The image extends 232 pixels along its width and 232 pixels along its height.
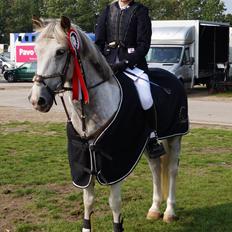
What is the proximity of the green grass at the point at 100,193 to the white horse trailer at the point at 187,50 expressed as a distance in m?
11.7

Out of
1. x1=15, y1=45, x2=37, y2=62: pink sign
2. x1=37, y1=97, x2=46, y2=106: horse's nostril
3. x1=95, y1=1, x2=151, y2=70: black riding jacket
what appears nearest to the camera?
x1=37, y1=97, x2=46, y2=106: horse's nostril

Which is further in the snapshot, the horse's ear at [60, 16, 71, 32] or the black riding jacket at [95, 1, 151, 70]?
the black riding jacket at [95, 1, 151, 70]

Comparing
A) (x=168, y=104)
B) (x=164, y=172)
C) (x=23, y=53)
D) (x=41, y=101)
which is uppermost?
(x=41, y=101)

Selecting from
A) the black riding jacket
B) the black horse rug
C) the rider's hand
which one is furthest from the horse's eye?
the black riding jacket

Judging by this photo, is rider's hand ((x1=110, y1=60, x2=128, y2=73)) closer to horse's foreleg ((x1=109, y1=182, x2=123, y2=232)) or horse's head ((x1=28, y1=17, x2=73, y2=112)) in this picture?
horse's head ((x1=28, y1=17, x2=73, y2=112))

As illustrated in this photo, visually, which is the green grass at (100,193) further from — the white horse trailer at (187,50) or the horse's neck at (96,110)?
the white horse trailer at (187,50)

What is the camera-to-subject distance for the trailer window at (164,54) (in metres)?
21.7

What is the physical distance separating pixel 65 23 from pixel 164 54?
18.1m

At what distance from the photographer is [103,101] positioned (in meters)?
4.56

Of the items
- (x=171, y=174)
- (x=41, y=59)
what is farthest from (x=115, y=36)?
(x=171, y=174)

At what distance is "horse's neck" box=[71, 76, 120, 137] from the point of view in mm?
4496

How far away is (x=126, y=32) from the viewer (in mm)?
5070

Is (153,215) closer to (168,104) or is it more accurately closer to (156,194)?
(156,194)

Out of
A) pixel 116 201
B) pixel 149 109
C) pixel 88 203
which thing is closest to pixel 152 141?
pixel 149 109
